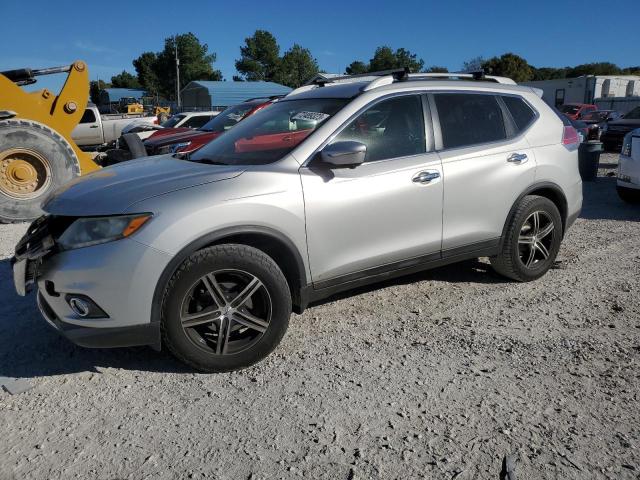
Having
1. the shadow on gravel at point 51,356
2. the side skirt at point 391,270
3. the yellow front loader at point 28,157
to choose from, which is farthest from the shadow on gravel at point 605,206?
the yellow front loader at point 28,157

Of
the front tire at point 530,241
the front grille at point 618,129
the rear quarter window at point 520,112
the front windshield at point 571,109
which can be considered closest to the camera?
the front tire at point 530,241

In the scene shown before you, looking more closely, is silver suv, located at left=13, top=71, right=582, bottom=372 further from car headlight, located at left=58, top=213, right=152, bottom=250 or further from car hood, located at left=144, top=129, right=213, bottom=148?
car hood, located at left=144, top=129, right=213, bottom=148

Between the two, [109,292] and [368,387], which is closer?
[109,292]

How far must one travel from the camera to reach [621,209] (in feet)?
25.8

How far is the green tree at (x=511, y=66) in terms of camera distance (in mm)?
76025

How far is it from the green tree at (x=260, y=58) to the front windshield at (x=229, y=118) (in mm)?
70402

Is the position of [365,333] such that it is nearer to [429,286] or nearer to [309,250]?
[309,250]

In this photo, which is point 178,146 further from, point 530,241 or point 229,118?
point 530,241

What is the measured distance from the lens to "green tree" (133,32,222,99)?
74.8m

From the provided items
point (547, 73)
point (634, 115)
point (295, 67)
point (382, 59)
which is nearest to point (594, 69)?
point (547, 73)

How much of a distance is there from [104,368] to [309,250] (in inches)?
58.0

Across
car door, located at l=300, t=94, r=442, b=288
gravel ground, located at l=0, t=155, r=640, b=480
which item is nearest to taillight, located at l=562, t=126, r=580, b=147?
gravel ground, located at l=0, t=155, r=640, b=480

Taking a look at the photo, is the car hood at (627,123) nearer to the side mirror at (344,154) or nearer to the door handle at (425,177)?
the door handle at (425,177)

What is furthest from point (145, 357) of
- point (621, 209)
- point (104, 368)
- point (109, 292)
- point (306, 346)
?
point (621, 209)
